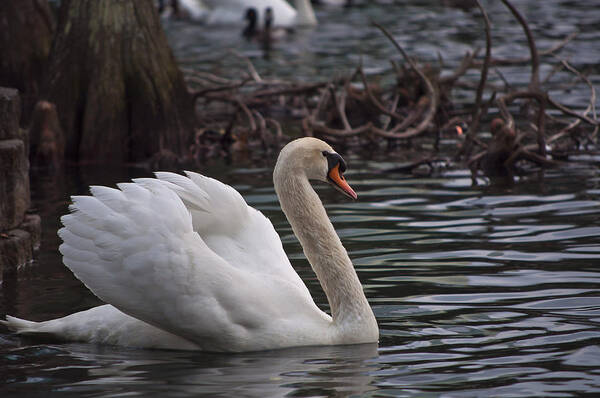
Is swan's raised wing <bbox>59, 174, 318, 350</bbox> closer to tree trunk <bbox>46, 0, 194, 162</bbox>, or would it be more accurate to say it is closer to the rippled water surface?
the rippled water surface

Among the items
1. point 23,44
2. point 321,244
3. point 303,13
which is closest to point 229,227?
point 321,244

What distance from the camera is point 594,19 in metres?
25.9

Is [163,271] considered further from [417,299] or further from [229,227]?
[417,299]

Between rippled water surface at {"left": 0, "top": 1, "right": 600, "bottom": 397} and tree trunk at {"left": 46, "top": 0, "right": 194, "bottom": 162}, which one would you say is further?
tree trunk at {"left": 46, "top": 0, "right": 194, "bottom": 162}

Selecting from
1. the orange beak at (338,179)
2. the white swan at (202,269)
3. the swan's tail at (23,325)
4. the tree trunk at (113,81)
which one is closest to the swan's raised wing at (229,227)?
the white swan at (202,269)

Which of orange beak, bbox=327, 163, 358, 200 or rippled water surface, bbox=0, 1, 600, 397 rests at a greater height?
orange beak, bbox=327, 163, 358, 200

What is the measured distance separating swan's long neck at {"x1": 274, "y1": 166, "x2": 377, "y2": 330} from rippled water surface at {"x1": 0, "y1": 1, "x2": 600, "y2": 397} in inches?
11.2

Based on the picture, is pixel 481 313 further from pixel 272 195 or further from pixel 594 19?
pixel 594 19

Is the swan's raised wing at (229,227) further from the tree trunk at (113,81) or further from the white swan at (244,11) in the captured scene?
the white swan at (244,11)

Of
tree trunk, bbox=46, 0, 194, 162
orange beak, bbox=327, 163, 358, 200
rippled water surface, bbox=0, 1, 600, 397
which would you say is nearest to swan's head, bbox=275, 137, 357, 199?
orange beak, bbox=327, 163, 358, 200

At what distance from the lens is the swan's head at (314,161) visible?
6160mm

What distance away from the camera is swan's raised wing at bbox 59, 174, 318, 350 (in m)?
5.70

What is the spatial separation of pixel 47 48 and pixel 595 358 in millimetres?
10248

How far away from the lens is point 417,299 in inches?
272
